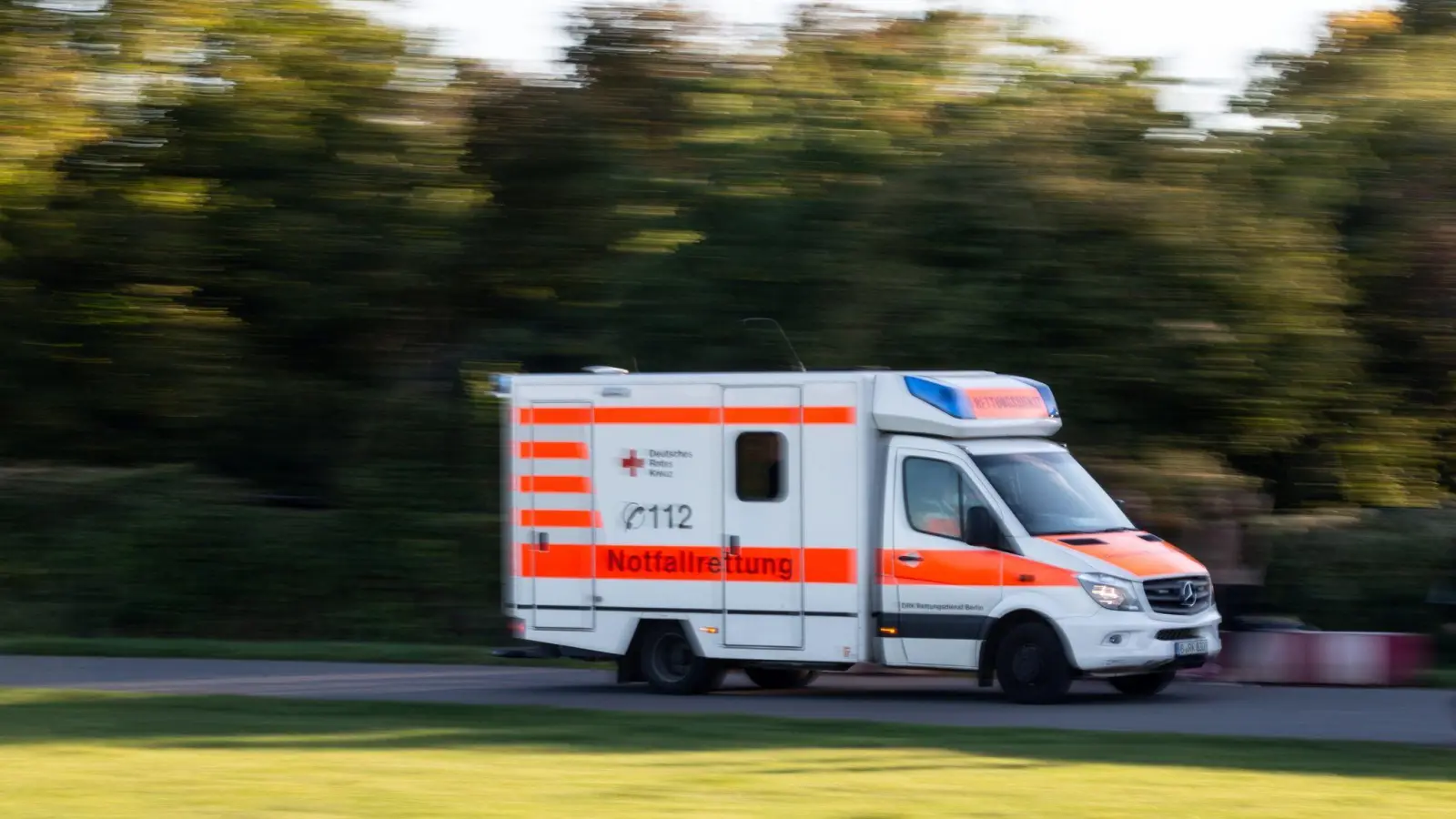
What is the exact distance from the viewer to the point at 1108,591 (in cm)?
1460

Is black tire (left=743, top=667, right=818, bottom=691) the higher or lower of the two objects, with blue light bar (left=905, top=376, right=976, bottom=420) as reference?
lower

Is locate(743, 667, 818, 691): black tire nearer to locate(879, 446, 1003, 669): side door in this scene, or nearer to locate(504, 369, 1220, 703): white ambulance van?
locate(504, 369, 1220, 703): white ambulance van

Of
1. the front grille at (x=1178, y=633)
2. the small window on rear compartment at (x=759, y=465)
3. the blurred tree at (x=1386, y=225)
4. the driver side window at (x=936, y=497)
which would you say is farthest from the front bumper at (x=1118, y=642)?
the blurred tree at (x=1386, y=225)

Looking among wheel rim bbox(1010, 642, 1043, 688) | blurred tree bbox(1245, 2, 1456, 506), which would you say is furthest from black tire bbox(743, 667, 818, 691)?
blurred tree bbox(1245, 2, 1456, 506)

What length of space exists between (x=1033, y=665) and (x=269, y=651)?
8.88 metres

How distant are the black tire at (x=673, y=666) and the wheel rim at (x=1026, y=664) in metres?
2.54

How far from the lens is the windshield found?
49.4 ft

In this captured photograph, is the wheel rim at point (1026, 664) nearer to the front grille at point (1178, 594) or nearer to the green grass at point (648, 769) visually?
the front grille at point (1178, 594)

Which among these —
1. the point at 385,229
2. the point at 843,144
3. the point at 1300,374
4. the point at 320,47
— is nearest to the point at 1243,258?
the point at 1300,374

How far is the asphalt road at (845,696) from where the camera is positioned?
13.6 m

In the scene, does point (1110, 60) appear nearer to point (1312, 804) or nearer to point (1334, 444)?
Answer: point (1334, 444)

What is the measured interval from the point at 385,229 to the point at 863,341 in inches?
265

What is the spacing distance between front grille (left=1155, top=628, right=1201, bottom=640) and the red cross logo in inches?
173

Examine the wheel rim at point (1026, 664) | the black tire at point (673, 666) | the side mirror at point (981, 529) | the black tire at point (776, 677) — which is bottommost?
the black tire at point (776, 677)
